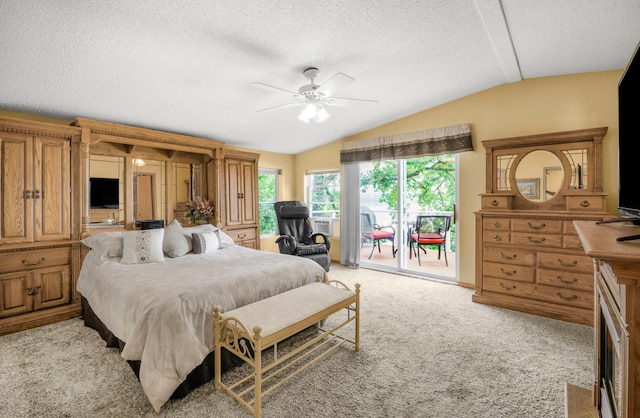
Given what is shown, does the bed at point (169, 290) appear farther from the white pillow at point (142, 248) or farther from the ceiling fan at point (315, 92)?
the ceiling fan at point (315, 92)

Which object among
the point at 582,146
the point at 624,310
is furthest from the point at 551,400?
the point at 582,146

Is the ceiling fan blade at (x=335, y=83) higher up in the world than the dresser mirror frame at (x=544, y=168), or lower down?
higher up

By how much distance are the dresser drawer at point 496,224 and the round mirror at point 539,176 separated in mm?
466

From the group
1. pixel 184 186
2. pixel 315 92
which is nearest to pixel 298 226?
pixel 184 186

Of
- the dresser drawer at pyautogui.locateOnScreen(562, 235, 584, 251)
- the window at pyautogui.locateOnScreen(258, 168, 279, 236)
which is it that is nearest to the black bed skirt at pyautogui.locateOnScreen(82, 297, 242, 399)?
the dresser drawer at pyautogui.locateOnScreen(562, 235, 584, 251)

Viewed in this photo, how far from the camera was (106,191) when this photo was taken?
3596mm

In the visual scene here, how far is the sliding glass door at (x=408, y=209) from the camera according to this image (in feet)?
15.9

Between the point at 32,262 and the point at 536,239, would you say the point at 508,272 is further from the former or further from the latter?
the point at 32,262

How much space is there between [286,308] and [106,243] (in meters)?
2.10

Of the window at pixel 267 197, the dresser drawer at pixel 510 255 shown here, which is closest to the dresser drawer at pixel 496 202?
the dresser drawer at pixel 510 255

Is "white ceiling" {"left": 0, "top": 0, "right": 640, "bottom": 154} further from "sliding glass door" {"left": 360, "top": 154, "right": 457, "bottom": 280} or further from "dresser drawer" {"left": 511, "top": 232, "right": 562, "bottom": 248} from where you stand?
"dresser drawer" {"left": 511, "top": 232, "right": 562, "bottom": 248}

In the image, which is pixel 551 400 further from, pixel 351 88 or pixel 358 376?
pixel 351 88

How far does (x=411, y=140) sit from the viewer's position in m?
4.61

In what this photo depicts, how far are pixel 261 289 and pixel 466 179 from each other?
3.29 meters
